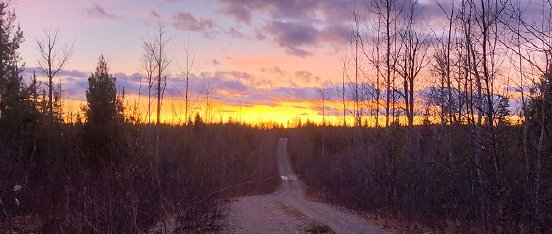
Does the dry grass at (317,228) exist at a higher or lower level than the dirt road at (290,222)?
higher

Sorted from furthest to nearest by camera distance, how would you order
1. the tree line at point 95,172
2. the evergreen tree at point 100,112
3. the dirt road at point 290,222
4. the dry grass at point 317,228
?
the evergreen tree at point 100,112
the dirt road at point 290,222
the dry grass at point 317,228
the tree line at point 95,172

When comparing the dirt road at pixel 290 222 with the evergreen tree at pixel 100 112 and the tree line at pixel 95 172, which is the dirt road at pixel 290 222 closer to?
the tree line at pixel 95 172

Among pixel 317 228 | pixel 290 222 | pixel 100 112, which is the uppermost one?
pixel 100 112

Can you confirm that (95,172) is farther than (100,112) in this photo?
No

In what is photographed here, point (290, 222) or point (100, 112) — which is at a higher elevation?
point (100, 112)

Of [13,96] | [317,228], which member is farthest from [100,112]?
[317,228]

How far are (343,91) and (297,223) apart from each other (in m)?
23.8

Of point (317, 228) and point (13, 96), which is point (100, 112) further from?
point (317, 228)

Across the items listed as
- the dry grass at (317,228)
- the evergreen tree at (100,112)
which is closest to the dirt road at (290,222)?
the dry grass at (317,228)

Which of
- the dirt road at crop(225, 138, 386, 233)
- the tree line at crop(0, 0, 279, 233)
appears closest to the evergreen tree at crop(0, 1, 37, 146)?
the tree line at crop(0, 0, 279, 233)

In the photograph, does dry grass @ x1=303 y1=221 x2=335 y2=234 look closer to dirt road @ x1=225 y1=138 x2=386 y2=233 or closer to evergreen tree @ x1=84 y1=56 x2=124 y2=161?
dirt road @ x1=225 y1=138 x2=386 y2=233

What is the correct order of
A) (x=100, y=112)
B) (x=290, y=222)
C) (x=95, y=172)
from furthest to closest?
(x=100, y=112)
(x=290, y=222)
(x=95, y=172)

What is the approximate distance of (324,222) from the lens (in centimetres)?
1847

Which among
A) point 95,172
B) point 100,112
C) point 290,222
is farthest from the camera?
point 100,112
